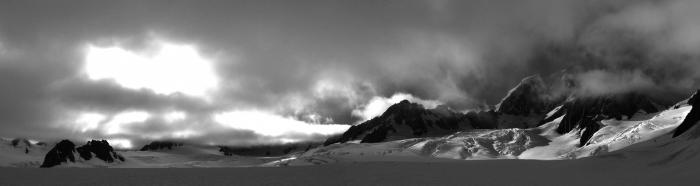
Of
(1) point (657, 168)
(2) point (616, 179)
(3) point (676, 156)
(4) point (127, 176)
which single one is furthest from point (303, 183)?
(3) point (676, 156)

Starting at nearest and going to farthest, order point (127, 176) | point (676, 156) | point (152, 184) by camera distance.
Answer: point (152, 184) < point (127, 176) < point (676, 156)

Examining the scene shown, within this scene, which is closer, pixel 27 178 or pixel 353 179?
pixel 27 178

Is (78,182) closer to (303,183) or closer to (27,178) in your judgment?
(27,178)

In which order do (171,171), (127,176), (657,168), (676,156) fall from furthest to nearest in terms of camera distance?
(676,156) → (657,168) → (171,171) → (127,176)

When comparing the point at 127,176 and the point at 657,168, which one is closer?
the point at 127,176

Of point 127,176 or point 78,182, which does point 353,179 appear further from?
point 78,182

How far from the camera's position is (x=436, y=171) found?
50.4 m

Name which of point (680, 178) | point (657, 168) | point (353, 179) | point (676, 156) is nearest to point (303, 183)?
point (353, 179)

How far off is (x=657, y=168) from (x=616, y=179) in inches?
367

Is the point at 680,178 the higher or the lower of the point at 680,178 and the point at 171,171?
the lower

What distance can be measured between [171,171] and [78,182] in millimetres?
8041

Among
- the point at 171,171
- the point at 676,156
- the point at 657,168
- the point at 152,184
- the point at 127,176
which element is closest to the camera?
the point at 152,184

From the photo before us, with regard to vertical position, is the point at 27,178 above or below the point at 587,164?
above

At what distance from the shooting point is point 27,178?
42.7m
